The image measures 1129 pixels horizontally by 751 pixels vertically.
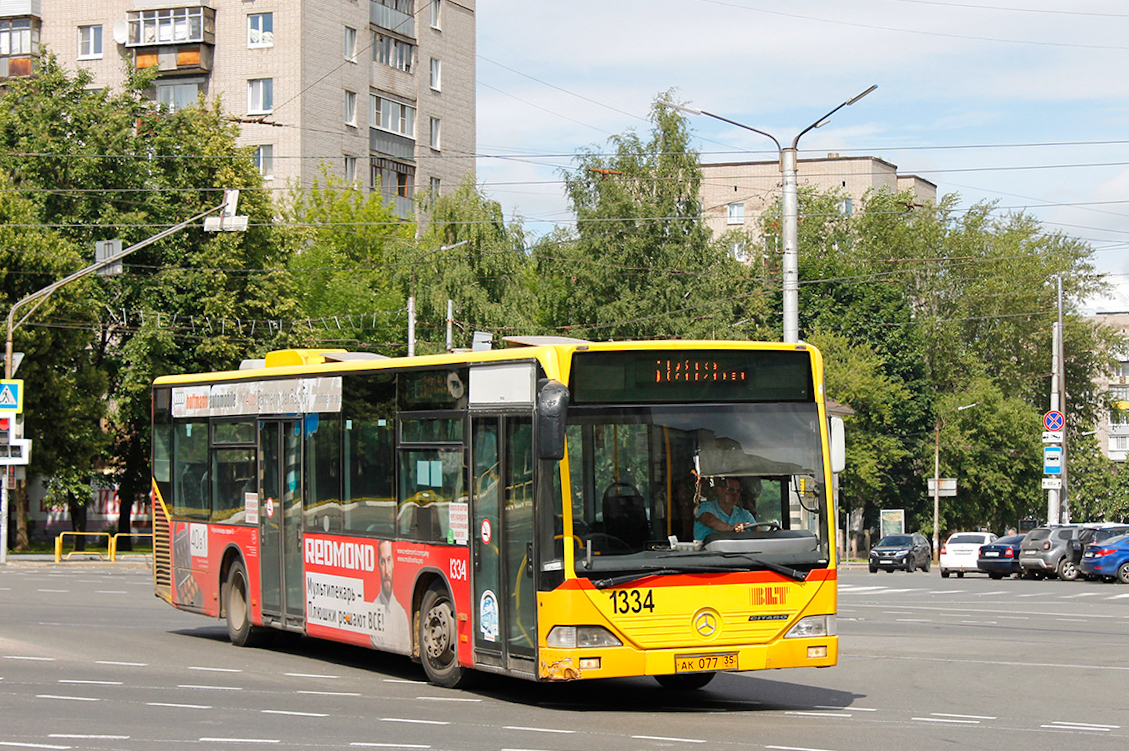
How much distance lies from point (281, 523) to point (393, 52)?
56.4 metres

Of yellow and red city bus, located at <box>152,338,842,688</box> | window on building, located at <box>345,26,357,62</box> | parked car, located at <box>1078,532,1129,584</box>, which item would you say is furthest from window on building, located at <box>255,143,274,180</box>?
yellow and red city bus, located at <box>152,338,842,688</box>

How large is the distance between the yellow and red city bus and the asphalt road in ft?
1.64

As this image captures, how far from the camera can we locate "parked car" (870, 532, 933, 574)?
50.2 metres

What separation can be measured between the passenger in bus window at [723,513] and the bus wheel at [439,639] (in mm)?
2487

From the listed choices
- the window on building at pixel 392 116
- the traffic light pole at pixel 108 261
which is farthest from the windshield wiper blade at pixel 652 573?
the window on building at pixel 392 116

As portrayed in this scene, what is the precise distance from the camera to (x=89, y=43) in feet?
222

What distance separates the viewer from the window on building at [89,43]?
67.4m

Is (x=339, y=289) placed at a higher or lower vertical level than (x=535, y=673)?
higher

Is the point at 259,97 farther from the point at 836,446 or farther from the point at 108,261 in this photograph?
the point at 836,446

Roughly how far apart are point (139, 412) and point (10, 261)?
672 centimetres

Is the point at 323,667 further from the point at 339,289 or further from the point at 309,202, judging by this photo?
the point at 309,202

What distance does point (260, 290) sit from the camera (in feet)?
168

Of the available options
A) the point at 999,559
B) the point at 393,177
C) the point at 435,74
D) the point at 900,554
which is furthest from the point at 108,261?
the point at 435,74

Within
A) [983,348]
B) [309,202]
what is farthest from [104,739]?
[983,348]
